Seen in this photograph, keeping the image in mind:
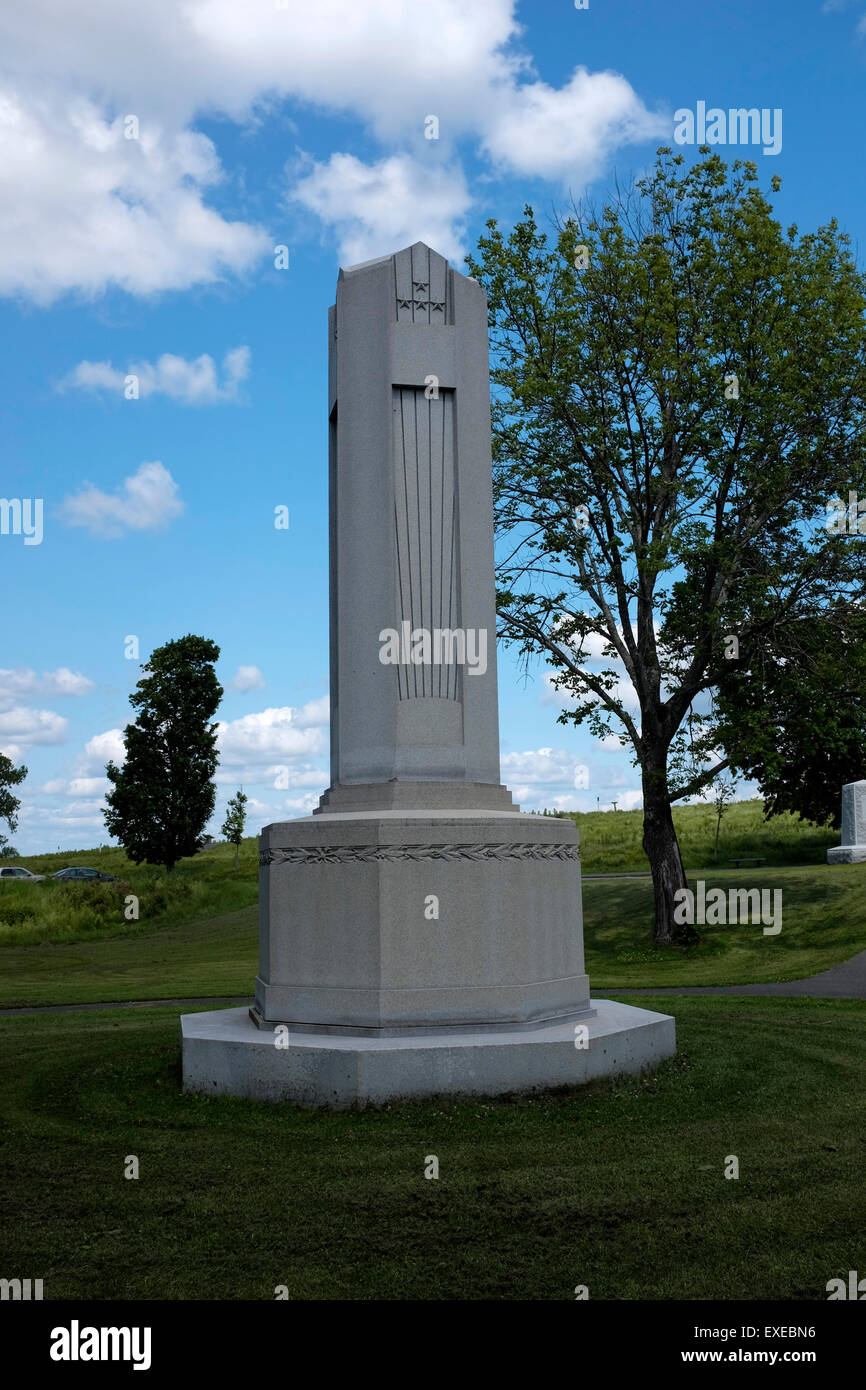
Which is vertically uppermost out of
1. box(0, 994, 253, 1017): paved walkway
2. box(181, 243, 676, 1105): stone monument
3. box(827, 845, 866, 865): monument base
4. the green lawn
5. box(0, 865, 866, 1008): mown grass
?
box(181, 243, 676, 1105): stone monument

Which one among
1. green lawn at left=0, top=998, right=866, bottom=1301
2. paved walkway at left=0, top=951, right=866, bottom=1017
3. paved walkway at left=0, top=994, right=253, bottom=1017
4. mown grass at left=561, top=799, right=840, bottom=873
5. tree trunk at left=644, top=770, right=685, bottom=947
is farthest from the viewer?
mown grass at left=561, top=799, right=840, bottom=873

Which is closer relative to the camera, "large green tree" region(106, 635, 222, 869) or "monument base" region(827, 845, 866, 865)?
"monument base" region(827, 845, 866, 865)

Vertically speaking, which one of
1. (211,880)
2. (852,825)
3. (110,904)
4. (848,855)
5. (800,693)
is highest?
(800,693)

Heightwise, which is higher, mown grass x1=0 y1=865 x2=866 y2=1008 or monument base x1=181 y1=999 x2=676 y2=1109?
monument base x1=181 y1=999 x2=676 y2=1109

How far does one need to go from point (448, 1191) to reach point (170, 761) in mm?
41986

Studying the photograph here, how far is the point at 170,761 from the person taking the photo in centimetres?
4597

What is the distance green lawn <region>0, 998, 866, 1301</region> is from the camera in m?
4.61

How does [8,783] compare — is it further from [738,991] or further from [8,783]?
[738,991]

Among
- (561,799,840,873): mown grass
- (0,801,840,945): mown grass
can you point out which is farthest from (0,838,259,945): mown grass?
(561,799,840,873): mown grass

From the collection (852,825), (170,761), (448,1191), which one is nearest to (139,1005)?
(448,1191)

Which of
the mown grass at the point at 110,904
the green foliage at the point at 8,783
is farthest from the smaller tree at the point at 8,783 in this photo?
the mown grass at the point at 110,904

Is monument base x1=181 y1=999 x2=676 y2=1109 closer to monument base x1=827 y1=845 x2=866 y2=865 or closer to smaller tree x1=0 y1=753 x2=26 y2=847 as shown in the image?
monument base x1=827 y1=845 x2=866 y2=865

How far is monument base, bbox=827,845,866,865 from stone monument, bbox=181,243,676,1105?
2727 centimetres
